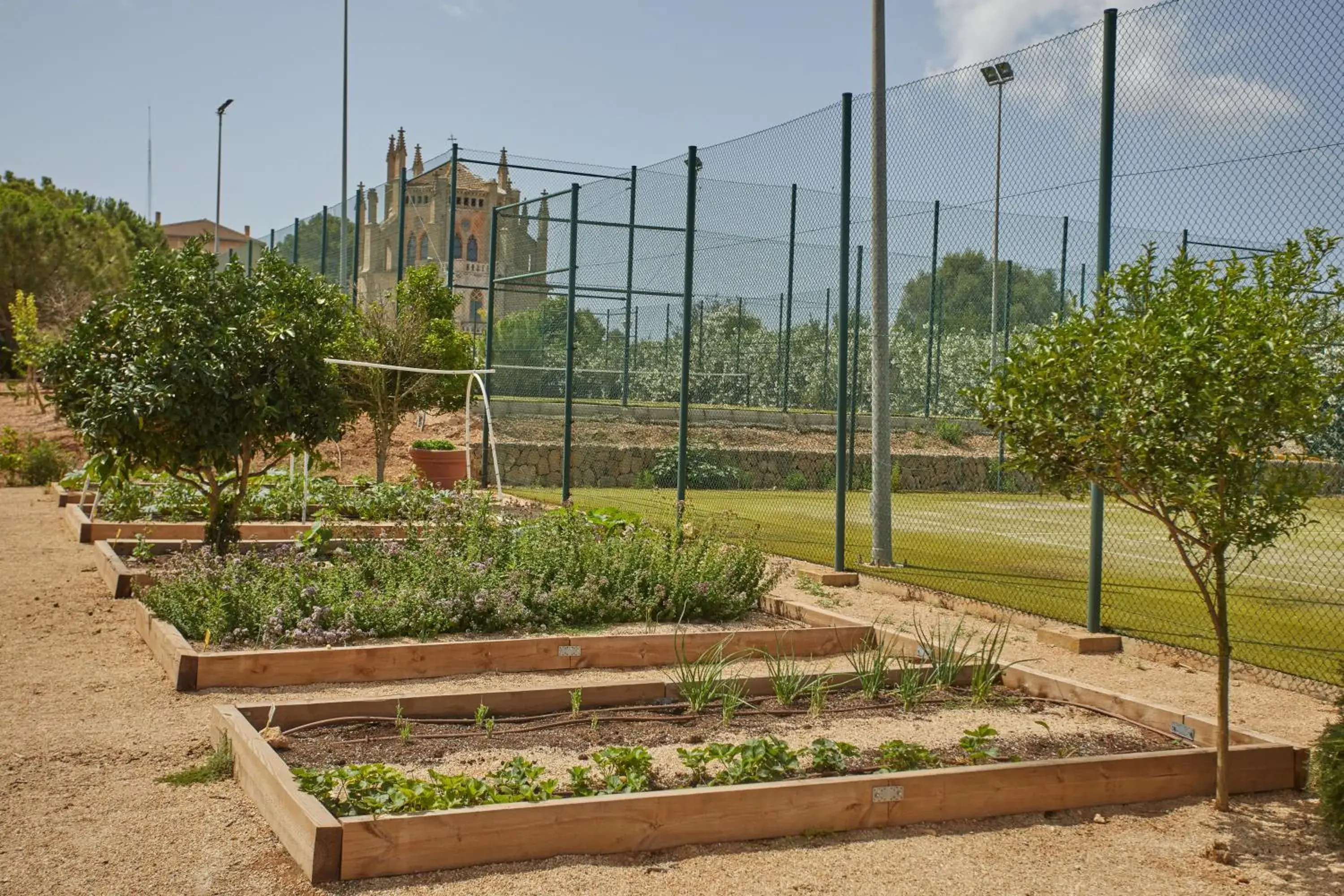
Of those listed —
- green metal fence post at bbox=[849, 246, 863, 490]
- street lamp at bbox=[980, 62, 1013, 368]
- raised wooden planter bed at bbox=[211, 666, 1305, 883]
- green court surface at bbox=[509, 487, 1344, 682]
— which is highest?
street lamp at bbox=[980, 62, 1013, 368]

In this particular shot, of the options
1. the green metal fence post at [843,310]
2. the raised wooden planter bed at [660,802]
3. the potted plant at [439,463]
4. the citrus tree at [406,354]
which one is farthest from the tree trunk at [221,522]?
the potted plant at [439,463]

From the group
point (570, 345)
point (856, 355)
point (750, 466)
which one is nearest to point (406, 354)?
point (570, 345)

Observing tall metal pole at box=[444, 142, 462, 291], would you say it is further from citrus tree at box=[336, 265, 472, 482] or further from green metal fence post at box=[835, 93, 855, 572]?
green metal fence post at box=[835, 93, 855, 572]

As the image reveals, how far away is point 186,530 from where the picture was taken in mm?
11164

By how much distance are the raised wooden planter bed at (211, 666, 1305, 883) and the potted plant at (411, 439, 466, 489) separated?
475 inches

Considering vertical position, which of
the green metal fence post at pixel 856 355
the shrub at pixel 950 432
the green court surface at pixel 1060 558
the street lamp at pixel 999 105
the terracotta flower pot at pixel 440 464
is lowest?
the green court surface at pixel 1060 558

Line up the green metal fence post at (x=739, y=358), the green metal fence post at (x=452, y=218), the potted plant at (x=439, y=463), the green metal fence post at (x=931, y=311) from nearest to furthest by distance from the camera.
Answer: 1. the green metal fence post at (x=931, y=311)
2. the potted plant at (x=439, y=463)
3. the green metal fence post at (x=739, y=358)
4. the green metal fence post at (x=452, y=218)

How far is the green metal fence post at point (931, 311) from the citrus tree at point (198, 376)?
4.95 metres

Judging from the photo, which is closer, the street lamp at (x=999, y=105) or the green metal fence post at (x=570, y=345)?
the street lamp at (x=999, y=105)

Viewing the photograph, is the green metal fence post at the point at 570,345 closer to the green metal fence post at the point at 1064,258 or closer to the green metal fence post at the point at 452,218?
the green metal fence post at the point at 452,218

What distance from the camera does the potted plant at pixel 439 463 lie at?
56.9ft

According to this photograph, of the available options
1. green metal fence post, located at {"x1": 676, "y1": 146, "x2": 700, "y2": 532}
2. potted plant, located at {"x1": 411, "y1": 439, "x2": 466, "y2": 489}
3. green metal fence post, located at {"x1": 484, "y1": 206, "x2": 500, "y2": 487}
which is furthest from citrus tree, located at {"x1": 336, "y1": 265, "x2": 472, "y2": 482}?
green metal fence post, located at {"x1": 676, "y1": 146, "x2": 700, "y2": 532}

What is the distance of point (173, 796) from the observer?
454 cm

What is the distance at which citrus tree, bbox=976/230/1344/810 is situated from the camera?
4340mm
